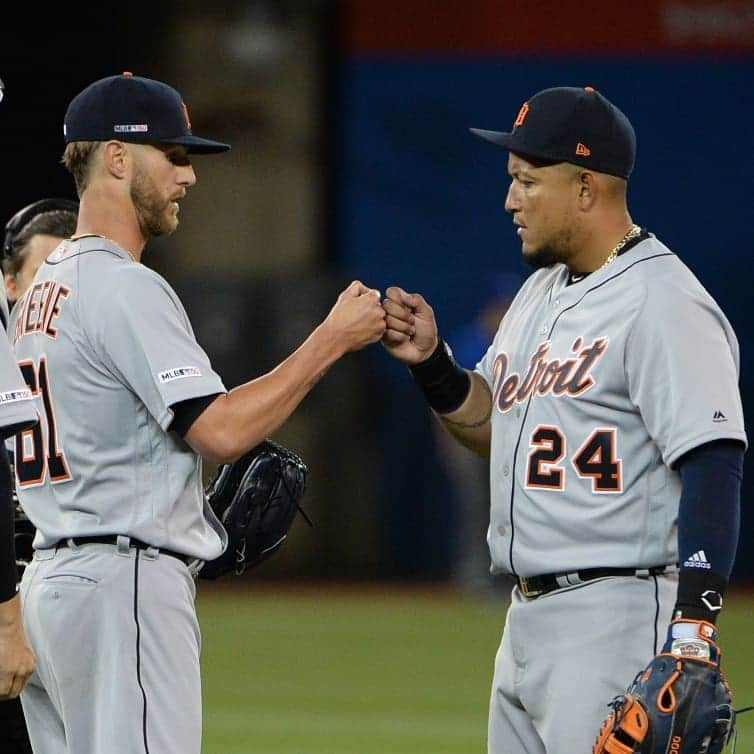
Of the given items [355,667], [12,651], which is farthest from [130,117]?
[355,667]

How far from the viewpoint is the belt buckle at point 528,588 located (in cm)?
397

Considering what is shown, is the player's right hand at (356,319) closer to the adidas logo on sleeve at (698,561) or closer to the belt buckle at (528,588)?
the belt buckle at (528,588)

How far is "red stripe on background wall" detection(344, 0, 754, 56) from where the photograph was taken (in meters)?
12.9

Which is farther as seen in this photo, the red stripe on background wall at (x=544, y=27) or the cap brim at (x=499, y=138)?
the red stripe on background wall at (x=544, y=27)

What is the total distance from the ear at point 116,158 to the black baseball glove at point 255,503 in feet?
2.55

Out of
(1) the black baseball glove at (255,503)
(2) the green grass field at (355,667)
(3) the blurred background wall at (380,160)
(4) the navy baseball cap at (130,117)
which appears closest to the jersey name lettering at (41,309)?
(4) the navy baseball cap at (130,117)

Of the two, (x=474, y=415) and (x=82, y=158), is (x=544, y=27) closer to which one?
(x=474, y=415)

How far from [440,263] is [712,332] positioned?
9.38m

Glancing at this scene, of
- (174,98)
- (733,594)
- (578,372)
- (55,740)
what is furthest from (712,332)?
(733,594)

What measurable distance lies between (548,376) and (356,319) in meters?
0.52

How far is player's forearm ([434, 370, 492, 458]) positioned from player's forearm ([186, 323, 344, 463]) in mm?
618

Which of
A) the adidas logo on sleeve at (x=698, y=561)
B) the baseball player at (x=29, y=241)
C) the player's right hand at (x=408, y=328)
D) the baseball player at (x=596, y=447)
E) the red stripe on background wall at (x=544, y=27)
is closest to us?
the adidas logo on sleeve at (x=698, y=561)

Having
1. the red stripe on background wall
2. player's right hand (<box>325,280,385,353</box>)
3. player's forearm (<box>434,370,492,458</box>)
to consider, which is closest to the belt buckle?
player's forearm (<box>434,370,492,458</box>)

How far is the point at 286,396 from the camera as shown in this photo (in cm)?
395
